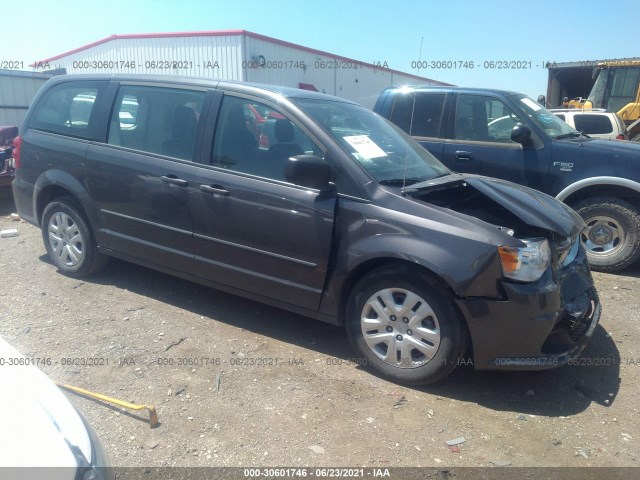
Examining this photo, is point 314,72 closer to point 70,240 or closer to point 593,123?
point 593,123

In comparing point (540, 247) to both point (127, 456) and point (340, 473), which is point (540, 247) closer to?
point (340, 473)

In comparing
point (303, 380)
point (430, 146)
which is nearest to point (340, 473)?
point (303, 380)

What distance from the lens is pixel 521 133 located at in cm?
570

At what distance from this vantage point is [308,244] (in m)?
3.59

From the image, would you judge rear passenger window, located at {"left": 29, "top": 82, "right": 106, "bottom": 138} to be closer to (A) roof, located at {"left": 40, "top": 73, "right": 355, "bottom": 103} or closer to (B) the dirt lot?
(A) roof, located at {"left": 40, "top": 73, "right": 355, "bottom": 103}

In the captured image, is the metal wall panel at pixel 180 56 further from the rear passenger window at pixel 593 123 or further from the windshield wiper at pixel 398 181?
the windshield wiper at pixel 398 181

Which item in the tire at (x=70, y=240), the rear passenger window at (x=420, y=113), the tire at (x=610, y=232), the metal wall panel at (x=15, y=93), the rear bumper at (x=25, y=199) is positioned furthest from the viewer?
the metal wall panel at (x=15, y=93)

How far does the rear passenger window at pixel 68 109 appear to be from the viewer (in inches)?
187

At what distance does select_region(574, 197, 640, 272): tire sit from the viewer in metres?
5.50

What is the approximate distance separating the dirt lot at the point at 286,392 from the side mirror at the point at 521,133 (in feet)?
6.50

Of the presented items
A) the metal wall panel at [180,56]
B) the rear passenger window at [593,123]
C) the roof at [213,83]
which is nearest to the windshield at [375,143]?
the roof at [213,83]

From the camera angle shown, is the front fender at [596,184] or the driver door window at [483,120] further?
the driver door window at [483,120]

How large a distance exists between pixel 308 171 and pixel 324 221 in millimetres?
347

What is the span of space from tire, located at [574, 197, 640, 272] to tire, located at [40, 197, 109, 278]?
4.82 m
